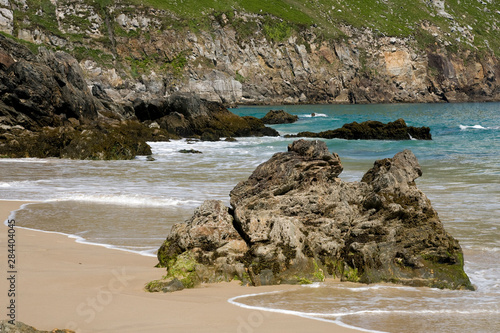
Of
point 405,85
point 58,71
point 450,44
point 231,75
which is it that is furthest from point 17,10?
point 450,44

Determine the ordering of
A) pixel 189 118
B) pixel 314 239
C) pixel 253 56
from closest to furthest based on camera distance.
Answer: pixel 314 239
pixel 189 118
pixel 253 56

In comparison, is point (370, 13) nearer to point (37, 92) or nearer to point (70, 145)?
point (37, 92)

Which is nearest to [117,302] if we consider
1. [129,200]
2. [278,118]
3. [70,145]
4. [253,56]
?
[129,200]

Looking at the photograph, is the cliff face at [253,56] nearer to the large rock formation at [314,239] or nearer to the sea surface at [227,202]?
the sea surface at [227,202]

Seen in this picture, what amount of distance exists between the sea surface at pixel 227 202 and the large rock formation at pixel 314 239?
29 centimetres

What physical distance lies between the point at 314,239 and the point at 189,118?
31804 millimetres

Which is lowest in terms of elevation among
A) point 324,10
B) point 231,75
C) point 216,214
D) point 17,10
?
point 216,214

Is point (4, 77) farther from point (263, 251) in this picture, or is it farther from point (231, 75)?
point (231, 75)

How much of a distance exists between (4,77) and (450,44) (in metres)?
109

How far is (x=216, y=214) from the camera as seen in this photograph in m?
6.50

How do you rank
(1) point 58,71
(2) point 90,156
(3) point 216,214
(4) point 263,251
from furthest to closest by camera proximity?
(1) point 58,71
(2) point 90,156
(3) point 216,214
(4) point 263,251

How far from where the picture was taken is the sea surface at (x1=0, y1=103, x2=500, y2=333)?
498 cm

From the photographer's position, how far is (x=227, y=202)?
1170 centimetres

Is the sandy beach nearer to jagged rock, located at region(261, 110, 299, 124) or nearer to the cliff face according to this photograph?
jagged rock, located at region(261, 110, 299, 124)
